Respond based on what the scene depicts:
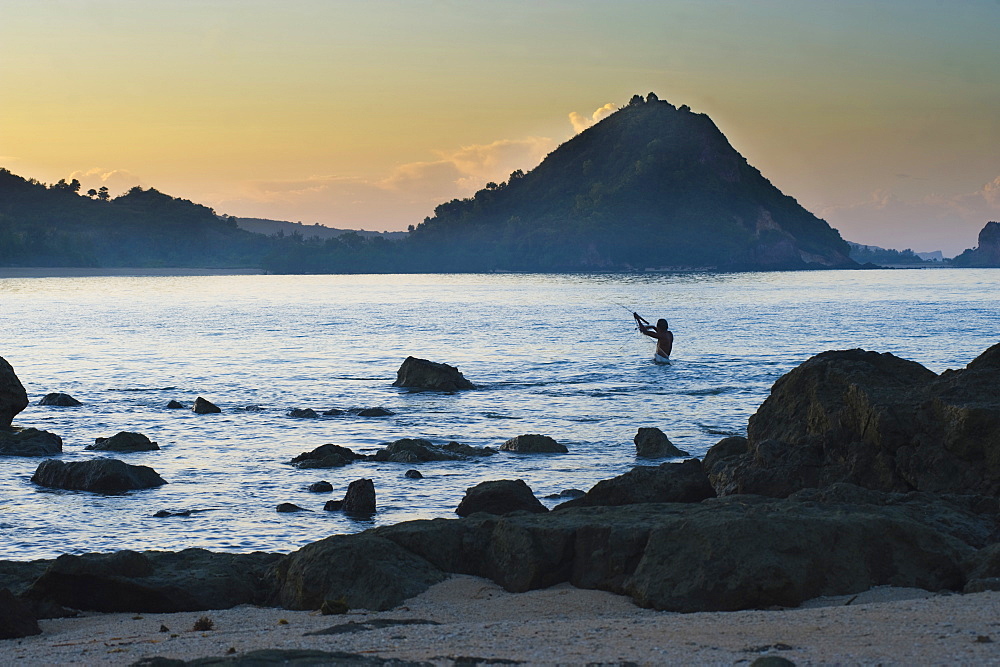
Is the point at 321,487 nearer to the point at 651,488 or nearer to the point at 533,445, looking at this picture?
the point at 533,445

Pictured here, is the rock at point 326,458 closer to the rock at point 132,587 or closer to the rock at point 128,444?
the rock at point 128,444

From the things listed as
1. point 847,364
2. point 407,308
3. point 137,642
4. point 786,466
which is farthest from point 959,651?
point 407,308

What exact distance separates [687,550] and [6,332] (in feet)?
207

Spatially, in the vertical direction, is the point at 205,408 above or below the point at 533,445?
below

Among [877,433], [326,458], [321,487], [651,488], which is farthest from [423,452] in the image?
[877,433]

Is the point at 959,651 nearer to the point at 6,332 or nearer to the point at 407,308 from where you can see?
the point at 6,332

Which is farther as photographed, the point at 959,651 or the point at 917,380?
the point at 917,380

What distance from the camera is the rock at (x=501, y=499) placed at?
13.4m

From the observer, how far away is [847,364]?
46.2ft

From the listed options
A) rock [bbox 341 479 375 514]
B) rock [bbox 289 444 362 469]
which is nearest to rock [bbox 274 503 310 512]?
rock [bbox 341 479 375 514]

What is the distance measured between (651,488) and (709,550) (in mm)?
4522

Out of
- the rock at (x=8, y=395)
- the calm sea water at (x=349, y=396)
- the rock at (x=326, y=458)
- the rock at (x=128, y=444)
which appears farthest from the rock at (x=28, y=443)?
the rock at (x=326, y=458)

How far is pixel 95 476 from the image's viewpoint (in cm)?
1658

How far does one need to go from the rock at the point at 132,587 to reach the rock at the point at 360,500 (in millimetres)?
5014
